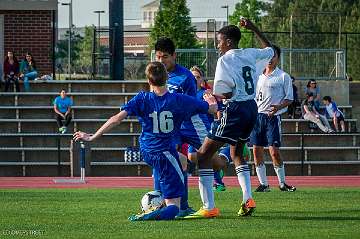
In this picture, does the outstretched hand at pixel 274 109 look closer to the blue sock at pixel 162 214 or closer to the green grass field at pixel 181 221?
the green grass field at pixel 181 221

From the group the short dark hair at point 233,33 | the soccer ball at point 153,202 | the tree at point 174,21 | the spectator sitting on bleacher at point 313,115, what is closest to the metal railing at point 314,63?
the spectator sitting on bleacher at point 313,115

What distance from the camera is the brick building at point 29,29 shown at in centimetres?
3850

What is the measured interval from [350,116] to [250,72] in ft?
71.6

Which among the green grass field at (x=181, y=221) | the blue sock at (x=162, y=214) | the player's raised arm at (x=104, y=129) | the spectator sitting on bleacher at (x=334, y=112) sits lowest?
the green grass field at (x=181, y=221)

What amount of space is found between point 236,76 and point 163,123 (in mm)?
1247

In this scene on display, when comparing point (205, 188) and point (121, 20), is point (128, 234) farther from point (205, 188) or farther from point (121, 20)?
point (121, 20)

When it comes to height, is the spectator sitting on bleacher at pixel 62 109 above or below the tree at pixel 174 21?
below

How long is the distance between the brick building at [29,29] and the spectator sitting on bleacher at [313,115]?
9.08m

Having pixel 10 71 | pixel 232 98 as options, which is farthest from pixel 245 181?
pixel 10 71

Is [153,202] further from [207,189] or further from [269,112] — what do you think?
[269,112]

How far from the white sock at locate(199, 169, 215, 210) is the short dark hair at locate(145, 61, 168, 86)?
138 cm

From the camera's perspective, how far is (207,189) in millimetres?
14195

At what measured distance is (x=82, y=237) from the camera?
1165cm

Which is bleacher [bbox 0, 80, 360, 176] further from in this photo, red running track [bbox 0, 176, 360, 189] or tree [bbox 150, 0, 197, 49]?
tree [bbox 150, 0, 197, 49]
